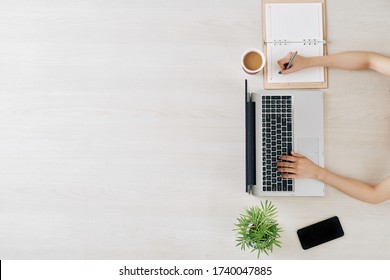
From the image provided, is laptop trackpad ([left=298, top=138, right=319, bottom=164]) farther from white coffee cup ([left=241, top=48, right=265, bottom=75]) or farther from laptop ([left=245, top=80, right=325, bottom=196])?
white coffee cup ([left=241, top=48, right=265, bottom=75])

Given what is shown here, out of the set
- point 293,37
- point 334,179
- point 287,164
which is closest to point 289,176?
point 287,164

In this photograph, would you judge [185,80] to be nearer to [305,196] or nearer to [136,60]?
[136,60]

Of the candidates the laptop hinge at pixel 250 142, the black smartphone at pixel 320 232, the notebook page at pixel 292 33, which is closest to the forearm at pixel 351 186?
the black smartphone at pixel 320 232

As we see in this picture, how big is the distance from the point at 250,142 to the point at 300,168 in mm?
210

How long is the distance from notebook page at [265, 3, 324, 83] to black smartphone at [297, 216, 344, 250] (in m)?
0.48

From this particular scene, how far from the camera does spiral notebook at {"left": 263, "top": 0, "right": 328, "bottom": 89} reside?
142 centimetres

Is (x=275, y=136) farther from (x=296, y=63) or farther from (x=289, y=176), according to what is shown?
(x=296, y=63)

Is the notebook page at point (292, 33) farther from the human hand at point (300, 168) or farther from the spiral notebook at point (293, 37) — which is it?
the human hand at point (300, 168)

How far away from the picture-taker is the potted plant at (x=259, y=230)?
4.26 ft
